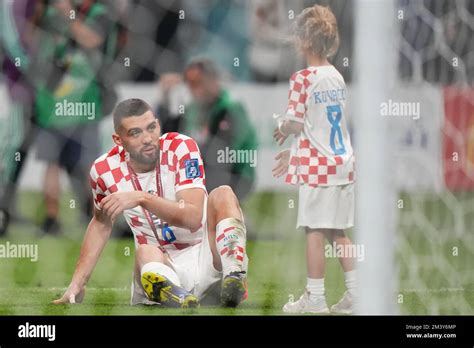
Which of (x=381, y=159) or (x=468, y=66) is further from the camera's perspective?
(x=468, y=66)

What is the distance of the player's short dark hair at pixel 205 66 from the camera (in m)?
1.94

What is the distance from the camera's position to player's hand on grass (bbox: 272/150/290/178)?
1926 mm

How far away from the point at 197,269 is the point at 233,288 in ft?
0.27

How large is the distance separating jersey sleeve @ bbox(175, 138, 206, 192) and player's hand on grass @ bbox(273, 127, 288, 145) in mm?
155

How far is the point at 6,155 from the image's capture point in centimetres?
194

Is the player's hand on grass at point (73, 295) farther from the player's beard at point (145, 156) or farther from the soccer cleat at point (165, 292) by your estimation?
the player's beard at point (145, 156)

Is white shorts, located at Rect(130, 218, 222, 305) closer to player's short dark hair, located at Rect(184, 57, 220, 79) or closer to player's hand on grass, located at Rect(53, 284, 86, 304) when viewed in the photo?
player's hand on grass, located at Rect(53, 284, 86, 304)

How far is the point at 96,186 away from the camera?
193cm

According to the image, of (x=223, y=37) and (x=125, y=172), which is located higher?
(x=223, y=37)

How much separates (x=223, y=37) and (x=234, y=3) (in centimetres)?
7

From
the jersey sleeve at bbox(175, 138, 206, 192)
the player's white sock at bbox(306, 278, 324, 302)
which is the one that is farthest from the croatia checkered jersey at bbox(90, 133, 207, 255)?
the player's white sock at bbox(306, 278, 324, 302)
